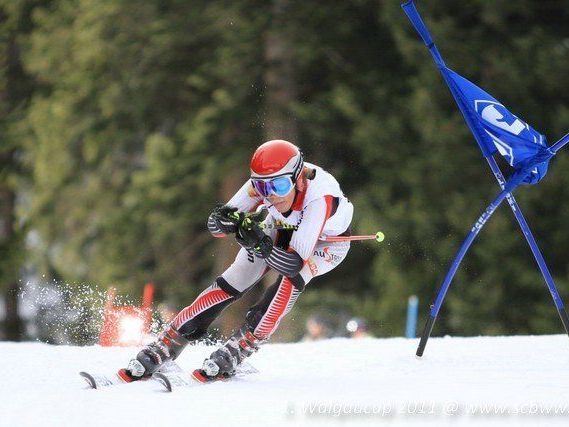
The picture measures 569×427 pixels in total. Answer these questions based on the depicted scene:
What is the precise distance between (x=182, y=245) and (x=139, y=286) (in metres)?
1.16

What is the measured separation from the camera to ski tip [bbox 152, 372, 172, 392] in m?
5.79

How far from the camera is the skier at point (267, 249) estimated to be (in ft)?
20.1

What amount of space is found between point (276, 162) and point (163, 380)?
1374mm

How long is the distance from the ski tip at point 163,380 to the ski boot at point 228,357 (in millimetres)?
425

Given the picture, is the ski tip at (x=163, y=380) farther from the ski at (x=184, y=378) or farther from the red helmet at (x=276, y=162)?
the red helmet at (x=276, y=162)

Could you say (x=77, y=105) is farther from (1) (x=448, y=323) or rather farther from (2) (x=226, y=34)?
(1) (x=448, y=323)

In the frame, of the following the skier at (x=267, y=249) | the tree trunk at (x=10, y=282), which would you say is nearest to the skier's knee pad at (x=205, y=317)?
the skier at (x=267, y=249)

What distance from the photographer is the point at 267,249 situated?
6004 mm

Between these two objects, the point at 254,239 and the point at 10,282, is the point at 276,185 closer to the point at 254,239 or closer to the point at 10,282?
the point at 254,239

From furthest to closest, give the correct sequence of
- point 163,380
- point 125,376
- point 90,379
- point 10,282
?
1. point 10,282
2. point 125,376
3. point 90,379
4. point 163,380

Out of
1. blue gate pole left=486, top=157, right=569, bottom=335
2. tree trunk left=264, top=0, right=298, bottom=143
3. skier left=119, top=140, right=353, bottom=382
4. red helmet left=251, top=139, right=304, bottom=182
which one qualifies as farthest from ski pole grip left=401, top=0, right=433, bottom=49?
tree trunk left=264, top=0, right=298, bottom=143

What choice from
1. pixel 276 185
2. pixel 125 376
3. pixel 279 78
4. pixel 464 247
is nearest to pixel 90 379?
pixel 125 376

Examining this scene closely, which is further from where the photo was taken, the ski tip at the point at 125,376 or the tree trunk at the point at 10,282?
the tree trunk at the point at 10,282

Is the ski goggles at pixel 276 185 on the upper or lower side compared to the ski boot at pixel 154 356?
upper
